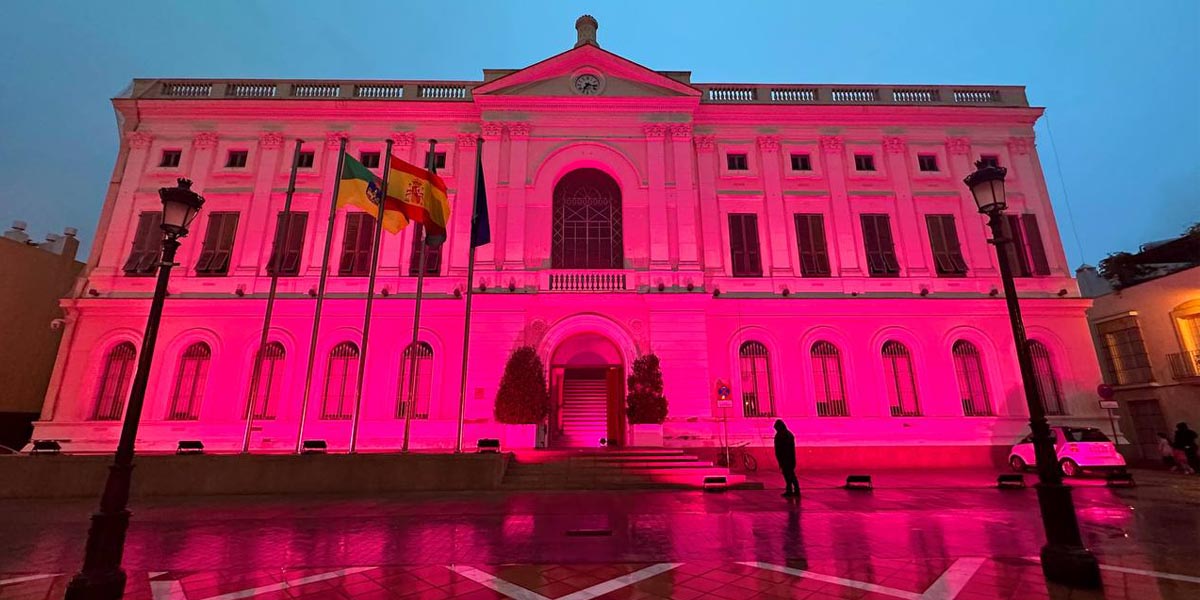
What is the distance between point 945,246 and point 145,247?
3141 centimetres

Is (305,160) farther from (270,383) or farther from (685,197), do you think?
(685,197)

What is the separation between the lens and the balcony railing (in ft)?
61.8

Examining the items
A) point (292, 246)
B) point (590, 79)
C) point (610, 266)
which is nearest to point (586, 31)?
point (590, 79)

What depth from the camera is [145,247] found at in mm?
18953

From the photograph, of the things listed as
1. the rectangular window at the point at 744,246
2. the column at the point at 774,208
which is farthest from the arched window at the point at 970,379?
the rectangular window at the point at 744,246

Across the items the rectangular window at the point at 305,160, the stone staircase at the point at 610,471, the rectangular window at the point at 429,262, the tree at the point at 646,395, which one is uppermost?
the rectangular window at the point at 305,160

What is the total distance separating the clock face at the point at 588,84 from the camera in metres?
20.6

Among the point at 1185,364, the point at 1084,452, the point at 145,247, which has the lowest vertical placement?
the point at 1084,452

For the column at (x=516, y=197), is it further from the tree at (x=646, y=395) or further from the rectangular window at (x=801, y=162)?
the rectangular window at (x=801, y=162)

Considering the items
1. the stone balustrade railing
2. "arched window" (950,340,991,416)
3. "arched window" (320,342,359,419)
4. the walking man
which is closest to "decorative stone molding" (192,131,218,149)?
the stone balustrade railing

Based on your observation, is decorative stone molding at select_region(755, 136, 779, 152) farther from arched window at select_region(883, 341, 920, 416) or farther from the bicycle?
the bicycle

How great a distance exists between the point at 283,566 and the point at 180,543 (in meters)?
2.62

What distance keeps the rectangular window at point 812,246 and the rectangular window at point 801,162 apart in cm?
228

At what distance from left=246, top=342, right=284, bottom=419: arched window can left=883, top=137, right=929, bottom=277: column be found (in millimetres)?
23989
